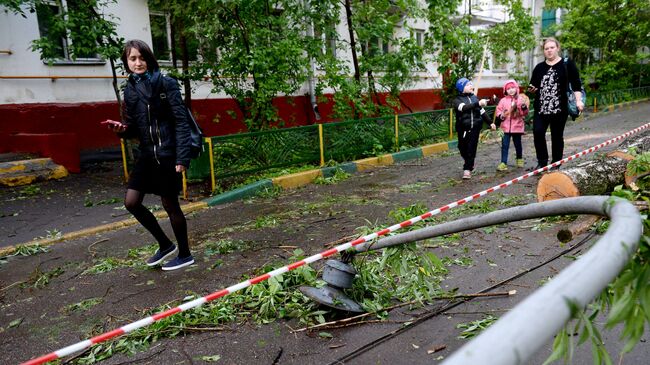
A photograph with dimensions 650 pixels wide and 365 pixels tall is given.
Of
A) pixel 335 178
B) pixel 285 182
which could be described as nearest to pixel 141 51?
pixel 285 182

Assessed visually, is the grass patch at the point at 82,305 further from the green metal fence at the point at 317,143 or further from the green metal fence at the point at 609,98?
the green metal fence at the point at 609,98

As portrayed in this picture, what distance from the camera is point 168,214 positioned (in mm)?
4301

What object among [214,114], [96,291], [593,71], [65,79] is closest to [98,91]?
[65,79]

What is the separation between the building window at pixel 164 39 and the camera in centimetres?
1138

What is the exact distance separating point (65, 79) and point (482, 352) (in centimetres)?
1152

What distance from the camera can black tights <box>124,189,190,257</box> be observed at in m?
4.18

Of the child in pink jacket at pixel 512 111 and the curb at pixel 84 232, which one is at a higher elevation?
the child in pink jacket at pixel 512 111

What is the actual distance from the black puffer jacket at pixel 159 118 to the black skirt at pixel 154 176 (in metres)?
0.06

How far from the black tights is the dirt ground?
0.28 meters

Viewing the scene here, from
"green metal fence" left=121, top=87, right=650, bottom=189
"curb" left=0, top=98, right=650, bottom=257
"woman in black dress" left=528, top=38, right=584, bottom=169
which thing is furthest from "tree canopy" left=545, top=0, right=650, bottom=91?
"woman in black dress" left=528, top=38, right=584, bottom=169

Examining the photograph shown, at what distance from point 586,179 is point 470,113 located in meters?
2.75

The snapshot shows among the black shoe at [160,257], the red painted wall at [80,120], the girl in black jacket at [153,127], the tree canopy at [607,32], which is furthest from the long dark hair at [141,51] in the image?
the tree canopy at [607,32]

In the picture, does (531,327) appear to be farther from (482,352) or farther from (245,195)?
(245,195)

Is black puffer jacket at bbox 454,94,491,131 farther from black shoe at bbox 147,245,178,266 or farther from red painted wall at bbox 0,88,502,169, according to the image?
black shoe at bbox 147,245,178,266
